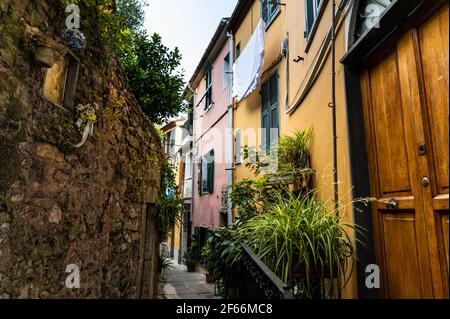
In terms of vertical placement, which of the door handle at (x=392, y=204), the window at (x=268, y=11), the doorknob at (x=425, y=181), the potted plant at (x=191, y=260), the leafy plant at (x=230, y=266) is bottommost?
the potted plant at (x=191, y=260)

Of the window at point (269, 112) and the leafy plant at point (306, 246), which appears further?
the window at point (269, 112)

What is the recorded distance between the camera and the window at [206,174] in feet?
36.4

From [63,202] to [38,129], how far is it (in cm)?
70

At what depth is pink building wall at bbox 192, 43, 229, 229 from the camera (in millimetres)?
9957

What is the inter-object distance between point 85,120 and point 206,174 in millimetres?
8940

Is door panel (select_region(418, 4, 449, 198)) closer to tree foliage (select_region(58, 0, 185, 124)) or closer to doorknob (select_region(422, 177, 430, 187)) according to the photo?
doorknob (select_region(422, 177, 430, 187))

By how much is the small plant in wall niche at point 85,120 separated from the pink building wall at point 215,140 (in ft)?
21.6

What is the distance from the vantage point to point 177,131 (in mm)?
19047

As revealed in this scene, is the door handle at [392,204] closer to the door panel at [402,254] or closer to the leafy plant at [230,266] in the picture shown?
the door panel at [402,254]

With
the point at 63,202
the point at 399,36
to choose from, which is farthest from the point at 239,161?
the point at 399,36

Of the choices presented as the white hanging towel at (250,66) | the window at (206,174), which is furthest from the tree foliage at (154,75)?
the window at (206,174)

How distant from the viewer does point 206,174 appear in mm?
11820

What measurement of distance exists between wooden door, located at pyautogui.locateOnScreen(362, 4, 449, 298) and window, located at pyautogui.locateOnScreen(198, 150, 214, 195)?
891cm
